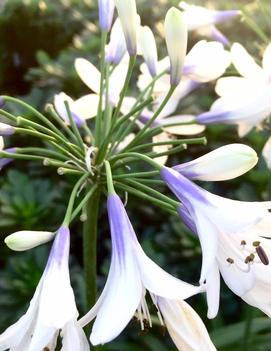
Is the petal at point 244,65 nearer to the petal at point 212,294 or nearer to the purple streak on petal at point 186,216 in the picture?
the purple streak on petal at point 186,216

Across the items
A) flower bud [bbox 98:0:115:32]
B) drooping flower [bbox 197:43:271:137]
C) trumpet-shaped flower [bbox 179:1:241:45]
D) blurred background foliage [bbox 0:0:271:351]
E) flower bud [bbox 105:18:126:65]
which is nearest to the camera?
drooping flower [bbox 197:43:271:137]

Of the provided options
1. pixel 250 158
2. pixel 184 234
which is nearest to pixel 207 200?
pixel 250 158

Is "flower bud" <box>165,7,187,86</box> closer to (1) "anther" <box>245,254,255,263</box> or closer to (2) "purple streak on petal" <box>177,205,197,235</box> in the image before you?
(2) "purple streak on petal" <box>177,205,197,235</box>

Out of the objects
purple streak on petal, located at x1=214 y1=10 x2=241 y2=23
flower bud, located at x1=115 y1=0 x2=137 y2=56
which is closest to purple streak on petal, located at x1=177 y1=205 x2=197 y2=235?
flower bud, located at x1=115 y1=0 x2=137 y2=56

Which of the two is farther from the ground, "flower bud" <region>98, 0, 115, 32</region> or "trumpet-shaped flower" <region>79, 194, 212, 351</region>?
"flower bud" <region>98, 0, 115, 32</region>

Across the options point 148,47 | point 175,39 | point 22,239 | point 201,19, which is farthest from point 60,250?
point 201,19

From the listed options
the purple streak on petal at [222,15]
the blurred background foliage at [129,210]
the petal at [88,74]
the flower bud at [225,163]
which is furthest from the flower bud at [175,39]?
the purple streak on petal at [222,15]
